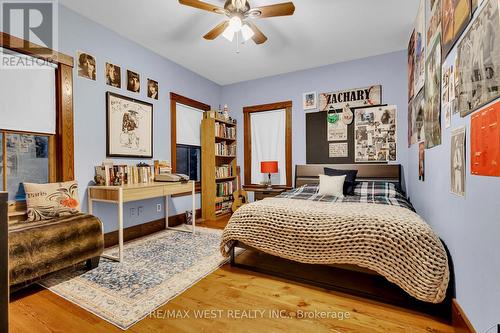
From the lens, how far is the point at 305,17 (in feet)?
9.11

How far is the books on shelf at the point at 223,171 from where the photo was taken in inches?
179

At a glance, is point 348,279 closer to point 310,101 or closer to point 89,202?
point 89,202

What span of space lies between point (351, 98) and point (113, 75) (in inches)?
141

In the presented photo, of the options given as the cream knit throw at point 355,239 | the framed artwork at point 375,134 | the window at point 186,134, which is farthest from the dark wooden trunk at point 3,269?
the framed artwork at point 375,134

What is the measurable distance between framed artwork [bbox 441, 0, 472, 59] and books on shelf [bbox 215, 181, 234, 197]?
12.0 ft

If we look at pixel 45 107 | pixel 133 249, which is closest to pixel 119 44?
pixel 45 107

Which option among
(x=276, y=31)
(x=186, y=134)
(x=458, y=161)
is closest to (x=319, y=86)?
(x=276, y=31)

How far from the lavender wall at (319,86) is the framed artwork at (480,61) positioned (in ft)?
8.20

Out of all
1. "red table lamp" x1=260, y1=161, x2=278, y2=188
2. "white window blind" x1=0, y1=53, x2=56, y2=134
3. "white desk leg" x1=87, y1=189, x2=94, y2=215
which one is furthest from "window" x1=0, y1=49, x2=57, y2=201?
"red table lamp" x1=260, y1=161, x2=278, y2=188

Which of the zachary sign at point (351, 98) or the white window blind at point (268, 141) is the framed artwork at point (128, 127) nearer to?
the white window blind at point (268, 141)

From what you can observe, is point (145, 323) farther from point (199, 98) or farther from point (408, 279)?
point (199, 98)

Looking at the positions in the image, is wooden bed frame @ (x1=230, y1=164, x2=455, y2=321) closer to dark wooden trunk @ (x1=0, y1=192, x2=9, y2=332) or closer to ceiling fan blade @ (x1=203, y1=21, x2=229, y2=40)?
dark wooden trunk @ (x1=0, y1=192, x2=9, y2=332)

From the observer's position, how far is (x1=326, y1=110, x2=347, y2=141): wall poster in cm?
405

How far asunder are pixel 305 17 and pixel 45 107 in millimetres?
3027
